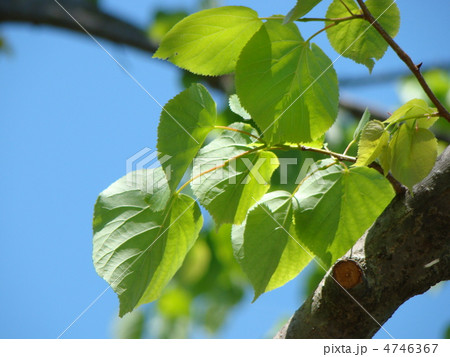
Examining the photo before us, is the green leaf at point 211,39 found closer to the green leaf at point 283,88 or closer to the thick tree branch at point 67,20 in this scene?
the green leaf at point 283,88

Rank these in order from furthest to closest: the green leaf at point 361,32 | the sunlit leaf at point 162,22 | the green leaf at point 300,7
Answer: the sunlit leaf at point 162,22
the green leaf at point 361,32
the green leaf at point 300,7

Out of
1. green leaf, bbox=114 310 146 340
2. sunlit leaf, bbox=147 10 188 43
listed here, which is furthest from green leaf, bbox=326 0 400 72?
green leaf, bbox=114 310 146 340

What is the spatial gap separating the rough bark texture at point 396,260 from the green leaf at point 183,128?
16 cm

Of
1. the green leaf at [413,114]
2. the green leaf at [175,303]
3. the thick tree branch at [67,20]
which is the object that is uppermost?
the thick tree branch at [67,20]

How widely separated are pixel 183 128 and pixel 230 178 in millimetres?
57

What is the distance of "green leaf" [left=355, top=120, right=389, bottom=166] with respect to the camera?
1.23ft

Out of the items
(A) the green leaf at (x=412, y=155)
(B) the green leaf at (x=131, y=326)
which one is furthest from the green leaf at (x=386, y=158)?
(B) the green leaf at (x=131, y=326)

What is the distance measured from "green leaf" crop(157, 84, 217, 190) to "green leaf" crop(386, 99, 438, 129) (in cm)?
15

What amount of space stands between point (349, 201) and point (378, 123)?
0.07 m

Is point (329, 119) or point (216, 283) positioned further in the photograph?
point (216, 283)

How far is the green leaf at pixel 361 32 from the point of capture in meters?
0.45
